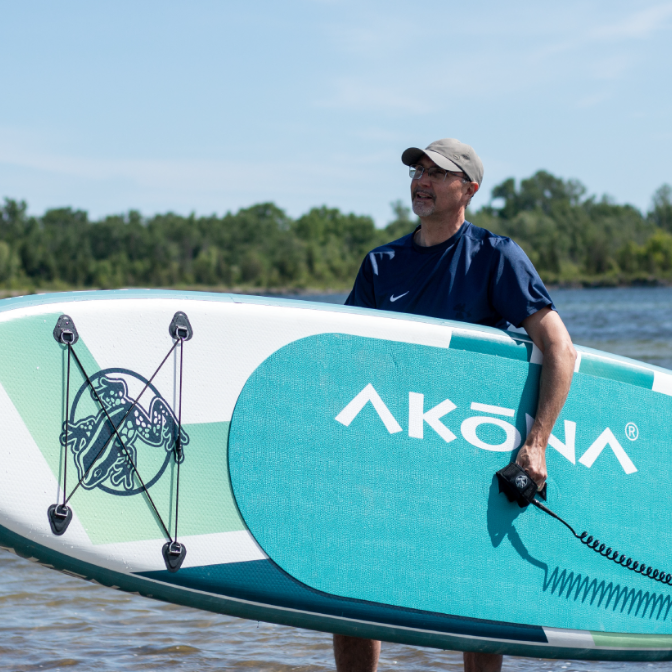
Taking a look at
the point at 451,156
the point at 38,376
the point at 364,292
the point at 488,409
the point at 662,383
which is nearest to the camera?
the point at 38,376

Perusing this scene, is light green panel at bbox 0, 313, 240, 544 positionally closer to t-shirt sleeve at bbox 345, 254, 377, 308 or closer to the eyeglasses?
t-shirt sleeve at bbox 345, 254, 377, 308

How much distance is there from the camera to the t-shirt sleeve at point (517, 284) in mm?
2553

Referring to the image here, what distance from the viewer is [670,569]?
3.05 metres

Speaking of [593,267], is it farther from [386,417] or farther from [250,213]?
[386,417]

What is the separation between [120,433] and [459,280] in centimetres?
113

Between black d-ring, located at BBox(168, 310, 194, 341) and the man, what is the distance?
0.64m

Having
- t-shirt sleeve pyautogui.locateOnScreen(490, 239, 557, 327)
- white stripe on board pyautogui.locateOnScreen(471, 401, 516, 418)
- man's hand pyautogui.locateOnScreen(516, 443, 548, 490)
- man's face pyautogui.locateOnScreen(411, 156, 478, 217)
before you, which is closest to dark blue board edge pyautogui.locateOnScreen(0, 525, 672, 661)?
man's hand pyautogui.locateOnScreen(516, 443, 548, 490)

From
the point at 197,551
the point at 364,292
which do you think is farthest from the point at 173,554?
the point at 364,292

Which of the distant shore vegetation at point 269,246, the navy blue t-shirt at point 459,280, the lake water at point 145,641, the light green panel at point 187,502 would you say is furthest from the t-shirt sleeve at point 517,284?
the distant shore vegetation at point 269,246

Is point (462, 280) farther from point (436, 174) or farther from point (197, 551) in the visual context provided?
point (197, 551)

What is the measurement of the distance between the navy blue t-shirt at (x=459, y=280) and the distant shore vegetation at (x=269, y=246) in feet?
306

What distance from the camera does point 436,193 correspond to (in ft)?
8.78

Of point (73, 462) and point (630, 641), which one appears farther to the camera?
point (630, 641)

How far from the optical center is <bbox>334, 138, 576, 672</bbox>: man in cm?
260
